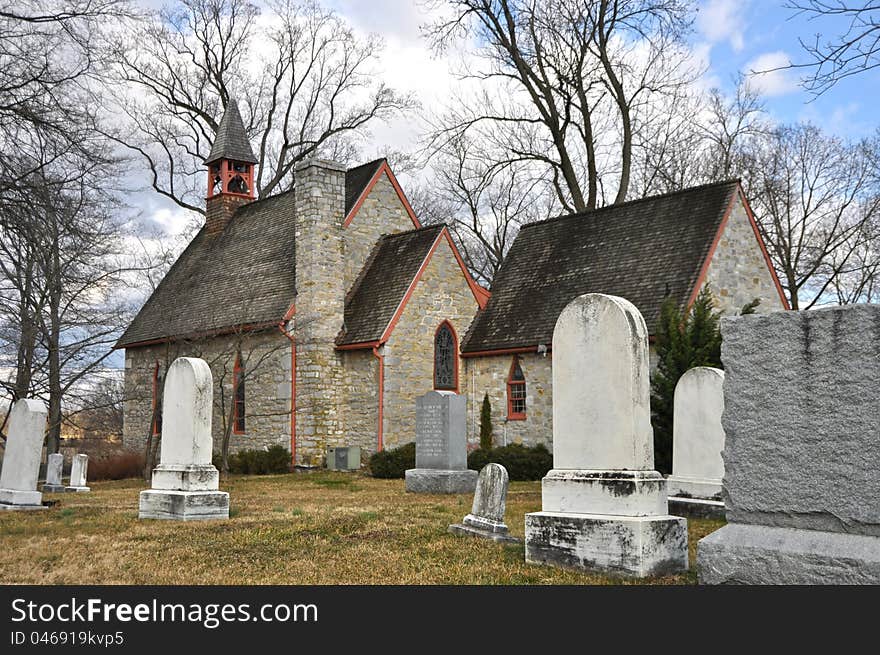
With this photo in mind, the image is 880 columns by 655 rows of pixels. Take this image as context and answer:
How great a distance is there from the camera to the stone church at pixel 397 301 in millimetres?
22688

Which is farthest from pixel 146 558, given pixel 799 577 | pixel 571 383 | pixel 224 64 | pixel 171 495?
pixel 224 64

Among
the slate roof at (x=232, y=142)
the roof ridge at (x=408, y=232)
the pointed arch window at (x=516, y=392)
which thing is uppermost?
the slate roof at (x=232, y=142)

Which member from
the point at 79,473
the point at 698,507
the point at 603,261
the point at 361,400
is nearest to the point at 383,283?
the point at 361,400

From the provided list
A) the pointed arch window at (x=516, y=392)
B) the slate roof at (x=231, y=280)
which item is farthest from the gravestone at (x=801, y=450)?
the slate roof at (x=231, y=280)

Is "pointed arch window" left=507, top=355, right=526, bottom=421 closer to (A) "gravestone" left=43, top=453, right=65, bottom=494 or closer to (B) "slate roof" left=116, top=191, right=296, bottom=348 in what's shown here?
(B) "slate roof" left=116, top=191, right=296, bottom=348

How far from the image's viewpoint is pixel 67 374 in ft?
81.3

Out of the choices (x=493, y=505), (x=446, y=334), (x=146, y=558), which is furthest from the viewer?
(x=446, y=334)

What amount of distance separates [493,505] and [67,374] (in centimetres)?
1831

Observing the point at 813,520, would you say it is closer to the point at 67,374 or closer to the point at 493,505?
the point at 493,505

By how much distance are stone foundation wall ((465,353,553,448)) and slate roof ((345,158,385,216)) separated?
6.26m

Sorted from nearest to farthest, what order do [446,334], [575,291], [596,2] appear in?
[575,291], [446,334], [596,2]

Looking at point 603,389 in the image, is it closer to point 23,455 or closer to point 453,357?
point 23,455

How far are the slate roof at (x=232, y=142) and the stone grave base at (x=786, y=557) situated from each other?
3001 cm

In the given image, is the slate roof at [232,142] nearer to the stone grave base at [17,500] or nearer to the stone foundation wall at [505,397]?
the stone foundation wall at [505,397]
